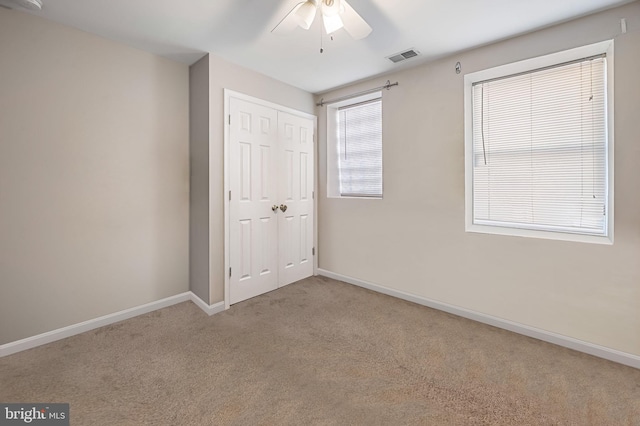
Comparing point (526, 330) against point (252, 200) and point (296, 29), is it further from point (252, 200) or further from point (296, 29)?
point (296, 29)

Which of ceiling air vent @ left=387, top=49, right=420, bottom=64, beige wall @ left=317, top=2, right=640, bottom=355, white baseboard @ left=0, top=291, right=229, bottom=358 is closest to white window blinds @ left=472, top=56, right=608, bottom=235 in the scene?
beige wall @ left=317, top=2, right=640, bottom=355

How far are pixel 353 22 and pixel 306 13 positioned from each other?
32cm

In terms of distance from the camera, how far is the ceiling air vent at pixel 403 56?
2691 millimetres

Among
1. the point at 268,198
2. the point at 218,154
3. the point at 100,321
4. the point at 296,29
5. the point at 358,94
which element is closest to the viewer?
the point at 296,29

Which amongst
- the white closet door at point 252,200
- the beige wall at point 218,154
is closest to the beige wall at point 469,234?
the white closet door at point 252,200

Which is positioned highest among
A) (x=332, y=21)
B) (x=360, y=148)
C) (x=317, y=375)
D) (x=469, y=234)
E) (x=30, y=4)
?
(x=30, y=4)

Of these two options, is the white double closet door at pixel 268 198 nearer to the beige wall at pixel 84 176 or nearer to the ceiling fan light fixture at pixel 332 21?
the beige wall at pixel 84 176

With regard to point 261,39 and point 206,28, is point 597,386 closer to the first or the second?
point 261,39

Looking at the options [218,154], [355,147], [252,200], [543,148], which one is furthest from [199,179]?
[543,148]

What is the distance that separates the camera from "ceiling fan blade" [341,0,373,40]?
6.07ft

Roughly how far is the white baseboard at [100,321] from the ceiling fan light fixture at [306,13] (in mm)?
2582

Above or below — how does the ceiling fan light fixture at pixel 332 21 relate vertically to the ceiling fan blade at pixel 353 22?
below

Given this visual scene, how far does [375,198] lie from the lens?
343 centimetres

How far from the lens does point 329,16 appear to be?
179cm
